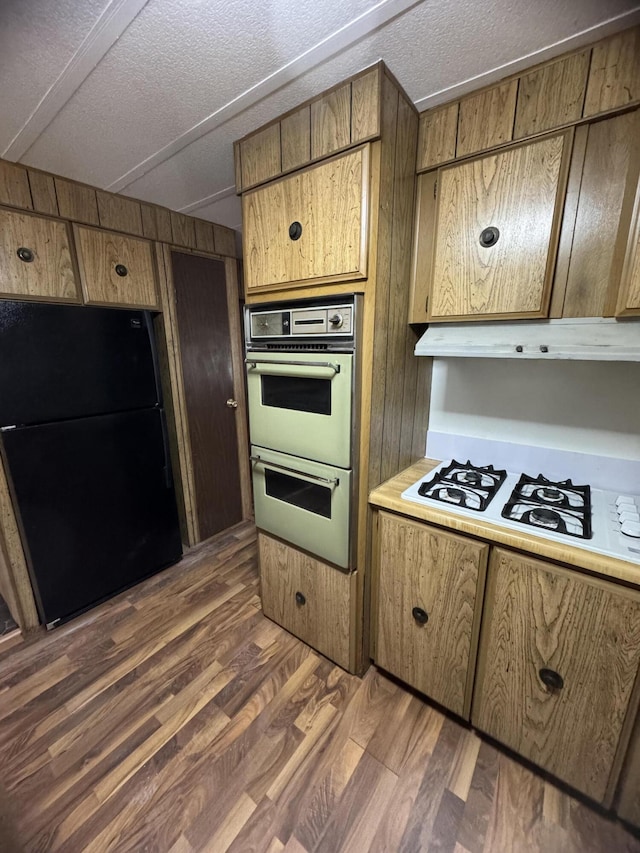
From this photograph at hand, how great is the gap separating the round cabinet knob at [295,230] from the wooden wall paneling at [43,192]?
1.30 metres

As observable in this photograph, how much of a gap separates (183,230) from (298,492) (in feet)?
6.23

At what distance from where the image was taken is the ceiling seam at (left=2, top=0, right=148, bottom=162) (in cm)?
88

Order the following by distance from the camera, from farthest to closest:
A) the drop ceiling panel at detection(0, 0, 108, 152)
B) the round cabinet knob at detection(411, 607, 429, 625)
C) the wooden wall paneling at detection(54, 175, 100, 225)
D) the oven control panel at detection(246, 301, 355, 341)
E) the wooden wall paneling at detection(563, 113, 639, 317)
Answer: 1. the wooden wall paneling at detection(54, 175, 100, 225)
2. the round cabinet knob at detection(411, 607, 429, 625)
3. the oven control panel at detection(246, 301, 355, 341)
4. the wooden wall paneling at detection(563, 113, 639, 317)
5. the drop ceiling panel at detection(0, 0, 108, 152)

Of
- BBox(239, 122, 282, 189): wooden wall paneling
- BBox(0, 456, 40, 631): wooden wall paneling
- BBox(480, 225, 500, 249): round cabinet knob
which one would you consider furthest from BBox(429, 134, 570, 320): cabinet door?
BBox(0, 456, 40, 631): wooden wall paneling

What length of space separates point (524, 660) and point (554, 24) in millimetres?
1864

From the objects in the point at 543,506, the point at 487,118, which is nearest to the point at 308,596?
the point at 543,506

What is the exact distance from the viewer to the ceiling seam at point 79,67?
2.88 ft

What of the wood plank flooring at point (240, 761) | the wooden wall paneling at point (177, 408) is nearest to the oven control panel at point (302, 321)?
the wooden wall paneling at point (177, 408)

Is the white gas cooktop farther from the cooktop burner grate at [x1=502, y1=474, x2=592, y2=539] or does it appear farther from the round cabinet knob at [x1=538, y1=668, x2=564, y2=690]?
the round cabinet knob at [x1=538, y1=668, x2=564, y2=690]

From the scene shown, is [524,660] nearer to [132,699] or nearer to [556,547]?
[556,547]

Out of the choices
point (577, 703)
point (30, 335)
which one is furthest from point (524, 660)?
point (30, 335)

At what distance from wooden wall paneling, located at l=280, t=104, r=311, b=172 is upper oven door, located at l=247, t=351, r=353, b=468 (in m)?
0.71

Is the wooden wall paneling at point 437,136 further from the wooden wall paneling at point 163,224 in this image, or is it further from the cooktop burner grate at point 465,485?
the wooden wall paneling at point 163,224

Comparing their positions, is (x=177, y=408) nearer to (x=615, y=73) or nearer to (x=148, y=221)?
(x=148, y=221)
